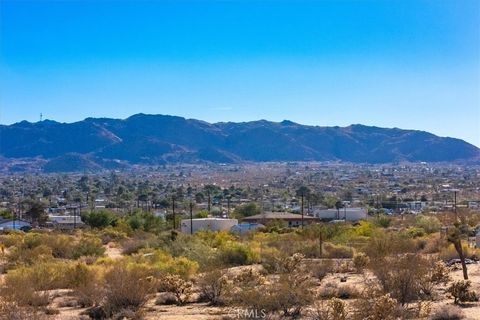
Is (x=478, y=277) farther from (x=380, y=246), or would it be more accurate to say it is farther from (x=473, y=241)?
(x=473, y=241)

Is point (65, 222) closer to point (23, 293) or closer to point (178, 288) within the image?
point (178, 288)

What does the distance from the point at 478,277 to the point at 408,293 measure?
28.7 ft

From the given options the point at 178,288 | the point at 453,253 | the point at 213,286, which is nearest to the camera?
the point at 213,286

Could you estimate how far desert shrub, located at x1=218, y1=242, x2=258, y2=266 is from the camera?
37344 millimetres

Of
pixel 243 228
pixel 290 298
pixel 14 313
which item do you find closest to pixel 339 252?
pixel 290 298

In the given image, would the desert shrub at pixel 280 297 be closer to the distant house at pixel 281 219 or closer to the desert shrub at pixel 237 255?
the desert shrub at pixel 237 255

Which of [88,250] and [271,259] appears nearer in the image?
[271,259]

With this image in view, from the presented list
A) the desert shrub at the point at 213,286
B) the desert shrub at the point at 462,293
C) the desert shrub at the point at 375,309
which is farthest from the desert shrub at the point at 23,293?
the desert shrub at the point at 462,293

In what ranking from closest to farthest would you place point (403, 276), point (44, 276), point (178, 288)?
1. point (403, 276)
2. point (178, 288)
3. point (44, 276)

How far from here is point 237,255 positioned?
37.7 m

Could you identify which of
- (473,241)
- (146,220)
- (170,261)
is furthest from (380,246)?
(146,220)

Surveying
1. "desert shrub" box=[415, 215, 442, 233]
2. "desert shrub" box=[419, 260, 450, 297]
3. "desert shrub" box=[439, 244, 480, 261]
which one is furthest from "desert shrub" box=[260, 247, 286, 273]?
"desert shrub" box=[415, 215, 442, 233]

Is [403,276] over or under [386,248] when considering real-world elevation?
under

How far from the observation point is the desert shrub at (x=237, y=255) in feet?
123
